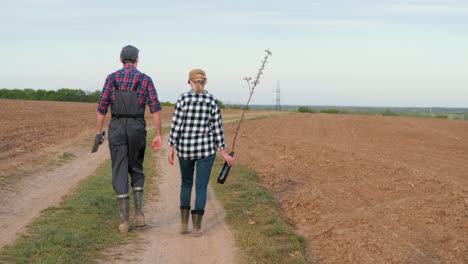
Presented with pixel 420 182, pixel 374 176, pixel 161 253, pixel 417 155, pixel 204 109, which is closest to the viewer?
pixel 161 253

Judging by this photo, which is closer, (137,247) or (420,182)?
(137,247)

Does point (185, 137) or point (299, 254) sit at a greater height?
point (185, 137)

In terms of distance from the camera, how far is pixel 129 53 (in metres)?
7.08

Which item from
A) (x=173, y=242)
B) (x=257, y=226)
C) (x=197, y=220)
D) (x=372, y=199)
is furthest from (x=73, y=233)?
(x=372, y=199)

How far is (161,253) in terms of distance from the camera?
6.48 m

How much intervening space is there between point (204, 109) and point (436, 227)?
12.6ft

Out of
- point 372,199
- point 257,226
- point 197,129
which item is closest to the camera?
point 197,129

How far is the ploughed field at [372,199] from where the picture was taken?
731 centimetres

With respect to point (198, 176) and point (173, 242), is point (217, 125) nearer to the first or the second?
point (198, 176)

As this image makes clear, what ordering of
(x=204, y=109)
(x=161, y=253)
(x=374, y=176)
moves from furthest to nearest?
(x=374, y=176) → (x=204, y=109) → (x=161, y=253)

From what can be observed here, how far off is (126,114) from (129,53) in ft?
2.41

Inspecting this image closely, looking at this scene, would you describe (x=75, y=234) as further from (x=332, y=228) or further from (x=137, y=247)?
(x=332, y=228)

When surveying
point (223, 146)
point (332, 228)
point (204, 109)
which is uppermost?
point (204, 109)

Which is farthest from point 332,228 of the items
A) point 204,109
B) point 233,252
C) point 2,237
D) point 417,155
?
point 417,155
